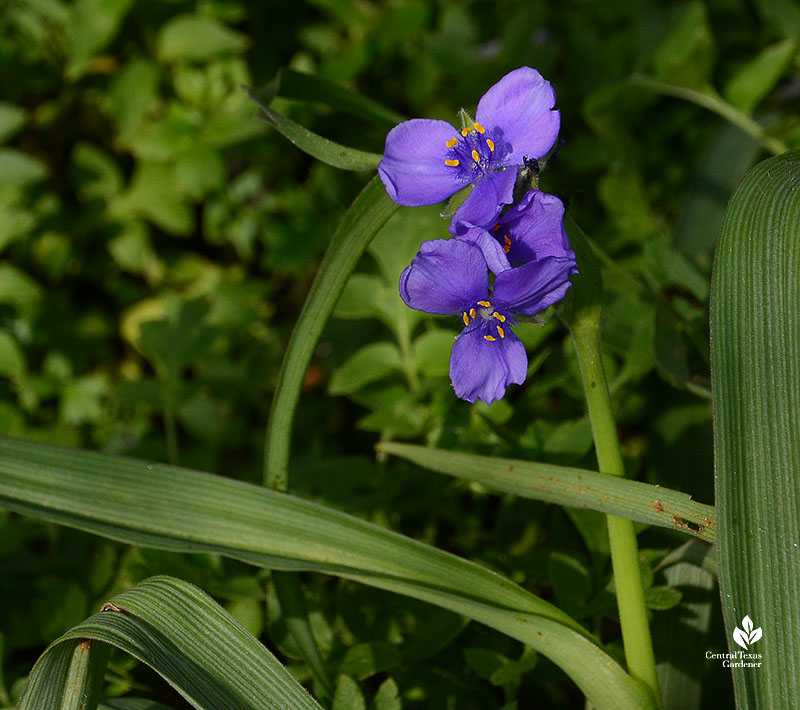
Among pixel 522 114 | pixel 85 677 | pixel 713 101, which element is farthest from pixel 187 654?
pixel 713 101

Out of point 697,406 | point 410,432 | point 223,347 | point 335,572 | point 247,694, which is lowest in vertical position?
point 247,694

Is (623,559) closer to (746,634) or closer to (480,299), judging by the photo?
(746,634)

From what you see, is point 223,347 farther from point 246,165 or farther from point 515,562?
point 515,562

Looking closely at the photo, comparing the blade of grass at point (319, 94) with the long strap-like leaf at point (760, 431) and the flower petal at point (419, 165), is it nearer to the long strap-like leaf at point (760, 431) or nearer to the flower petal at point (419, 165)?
the flower petal at point (419, 165)

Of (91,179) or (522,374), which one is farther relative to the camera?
(91,179)

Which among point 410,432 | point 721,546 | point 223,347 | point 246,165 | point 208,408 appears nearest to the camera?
point 721,546

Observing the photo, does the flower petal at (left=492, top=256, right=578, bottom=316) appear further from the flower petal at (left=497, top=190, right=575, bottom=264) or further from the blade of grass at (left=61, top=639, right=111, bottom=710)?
the blade of grass at (left=61, top=639, right=111, bottom=710)

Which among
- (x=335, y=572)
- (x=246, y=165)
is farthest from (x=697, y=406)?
(x=246, y=165)
